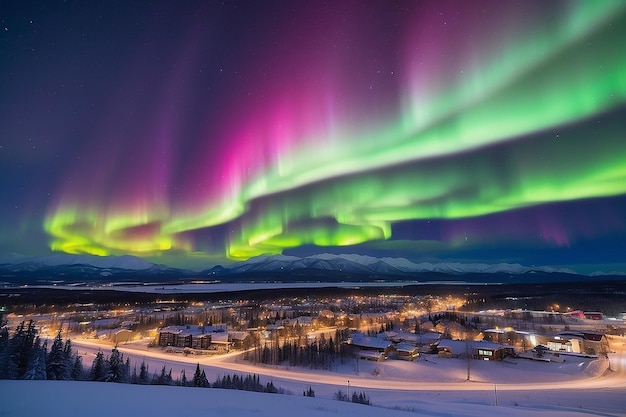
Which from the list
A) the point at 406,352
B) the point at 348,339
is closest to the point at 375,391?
the point at 406,352

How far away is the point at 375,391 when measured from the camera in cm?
3759

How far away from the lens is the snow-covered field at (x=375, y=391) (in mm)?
15266

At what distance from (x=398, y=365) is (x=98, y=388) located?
4498 cm

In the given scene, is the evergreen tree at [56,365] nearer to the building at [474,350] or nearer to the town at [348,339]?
the town at [348,339]

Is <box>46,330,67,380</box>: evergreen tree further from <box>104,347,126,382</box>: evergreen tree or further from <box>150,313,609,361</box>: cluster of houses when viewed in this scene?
<box>150,313,609,361</box>: cluster of houses

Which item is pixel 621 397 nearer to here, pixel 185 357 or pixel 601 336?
pixel 601 336

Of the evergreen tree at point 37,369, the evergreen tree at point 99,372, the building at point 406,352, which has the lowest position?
the building at point 406,352

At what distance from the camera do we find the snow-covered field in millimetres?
15266

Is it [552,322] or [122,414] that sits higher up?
[122,414]

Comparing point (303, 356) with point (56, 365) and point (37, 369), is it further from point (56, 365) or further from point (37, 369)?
point (37, 369)

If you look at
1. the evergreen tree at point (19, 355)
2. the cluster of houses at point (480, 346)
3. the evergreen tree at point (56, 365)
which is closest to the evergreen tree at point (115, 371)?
the evergreen tree at point (56, 365)

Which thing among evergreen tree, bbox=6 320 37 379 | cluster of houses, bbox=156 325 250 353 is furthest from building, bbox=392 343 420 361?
evergreen tree, bbox=6 320 37 379

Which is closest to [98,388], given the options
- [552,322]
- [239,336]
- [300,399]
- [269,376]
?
[300,399]

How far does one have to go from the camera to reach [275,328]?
86312 mm
